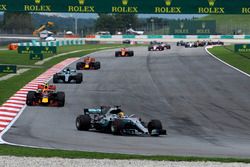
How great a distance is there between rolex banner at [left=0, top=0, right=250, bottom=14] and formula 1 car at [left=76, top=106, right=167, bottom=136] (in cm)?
2446

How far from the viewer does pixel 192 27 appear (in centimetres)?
12988

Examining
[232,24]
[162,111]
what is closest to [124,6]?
[162,111]

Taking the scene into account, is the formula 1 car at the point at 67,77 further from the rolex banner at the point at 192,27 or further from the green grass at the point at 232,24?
the green grass at the point at 232,24

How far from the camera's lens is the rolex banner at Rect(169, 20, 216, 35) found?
425 ft

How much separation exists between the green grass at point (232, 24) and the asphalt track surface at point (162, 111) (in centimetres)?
8494

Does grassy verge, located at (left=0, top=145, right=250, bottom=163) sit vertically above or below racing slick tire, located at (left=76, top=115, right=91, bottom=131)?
above

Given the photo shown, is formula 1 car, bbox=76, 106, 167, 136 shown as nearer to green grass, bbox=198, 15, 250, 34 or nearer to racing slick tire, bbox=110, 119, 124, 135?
racing slick tire, bbox=110, 119, 124, 135

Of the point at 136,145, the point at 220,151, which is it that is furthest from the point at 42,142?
the point at 220,151

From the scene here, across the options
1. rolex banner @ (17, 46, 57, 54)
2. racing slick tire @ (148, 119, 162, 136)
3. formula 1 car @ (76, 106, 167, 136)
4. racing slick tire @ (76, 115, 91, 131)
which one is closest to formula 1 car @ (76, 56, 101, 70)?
rolex banner @ (17, 46, 57, 54)

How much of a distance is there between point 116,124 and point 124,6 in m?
26.0

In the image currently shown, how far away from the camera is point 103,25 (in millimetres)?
167000

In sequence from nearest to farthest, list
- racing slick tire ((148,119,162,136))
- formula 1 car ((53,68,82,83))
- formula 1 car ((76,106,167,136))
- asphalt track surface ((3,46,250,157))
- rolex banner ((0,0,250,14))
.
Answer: asphalt track surface ((3,46,250,157))
racing slick tire ((148,119,162,136))
formula 1 car ((76,106,167,136))
formula 1 car ((53,68,82,83))
rolex banner ((0,0,250,14))

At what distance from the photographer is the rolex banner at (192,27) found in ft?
425

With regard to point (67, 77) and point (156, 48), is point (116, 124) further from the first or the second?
point (156, 48)
